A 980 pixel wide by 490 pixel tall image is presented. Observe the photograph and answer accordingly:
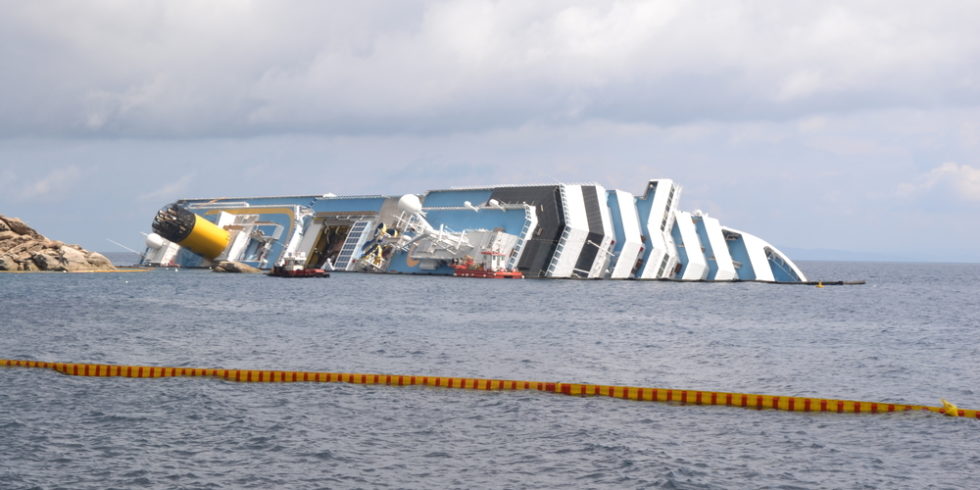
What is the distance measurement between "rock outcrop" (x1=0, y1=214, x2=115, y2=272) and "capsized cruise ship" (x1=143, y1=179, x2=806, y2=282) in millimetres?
9838

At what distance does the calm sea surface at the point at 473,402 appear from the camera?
1977 centimetres

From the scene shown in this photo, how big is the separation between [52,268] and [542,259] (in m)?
49.4

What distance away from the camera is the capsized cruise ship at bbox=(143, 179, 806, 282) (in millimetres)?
87750

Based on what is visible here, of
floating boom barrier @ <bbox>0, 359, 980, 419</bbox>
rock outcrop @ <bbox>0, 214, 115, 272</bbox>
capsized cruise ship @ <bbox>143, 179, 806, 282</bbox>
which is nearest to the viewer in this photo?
floating boom barrier @ <bbox>0, 359, 980, 419</bbox>

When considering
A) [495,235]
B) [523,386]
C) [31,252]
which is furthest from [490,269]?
[523,386]

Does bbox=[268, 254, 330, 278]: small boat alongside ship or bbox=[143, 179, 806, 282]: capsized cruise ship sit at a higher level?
bbox=[143, 179, 806, 282]: capsized cruise ship

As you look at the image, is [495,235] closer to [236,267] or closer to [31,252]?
[236,267]

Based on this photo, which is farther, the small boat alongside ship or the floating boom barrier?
the small boat alongside ship

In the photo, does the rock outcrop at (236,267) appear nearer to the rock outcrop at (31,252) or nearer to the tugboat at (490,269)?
the rock outcrop at (31,252)

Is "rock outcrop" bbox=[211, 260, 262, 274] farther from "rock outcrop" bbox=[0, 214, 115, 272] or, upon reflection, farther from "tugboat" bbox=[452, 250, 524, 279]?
"tugboat" bbox=[452, 250, 524, 279]

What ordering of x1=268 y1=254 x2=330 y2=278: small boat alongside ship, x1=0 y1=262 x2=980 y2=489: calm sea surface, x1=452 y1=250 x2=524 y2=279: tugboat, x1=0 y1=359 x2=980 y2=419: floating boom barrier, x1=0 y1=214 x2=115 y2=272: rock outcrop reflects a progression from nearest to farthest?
x1=0 y1=262 x2=980 y2=489: calm sea surface → x1=0 y1=359 x2=980 y2=419: floating boom barrier → x1=452 y1=250 x2=524 y2=279: tugboat → x1=268 y1=254 x2=330 y2=278: small boat alongside ship → x1=0 y1=214 x2=115 y2=272: rock outcrop

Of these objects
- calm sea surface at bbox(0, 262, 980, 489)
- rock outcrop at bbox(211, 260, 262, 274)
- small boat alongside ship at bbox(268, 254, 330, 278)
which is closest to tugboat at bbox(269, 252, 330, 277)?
small boat alongside ship at bbox(268, 254, 330, 278)

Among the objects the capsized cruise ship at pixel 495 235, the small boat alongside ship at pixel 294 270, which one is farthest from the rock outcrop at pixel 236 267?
the small boat alongside ship at pixel 294 270

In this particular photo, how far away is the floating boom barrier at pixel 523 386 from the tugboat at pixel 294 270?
5911cm
